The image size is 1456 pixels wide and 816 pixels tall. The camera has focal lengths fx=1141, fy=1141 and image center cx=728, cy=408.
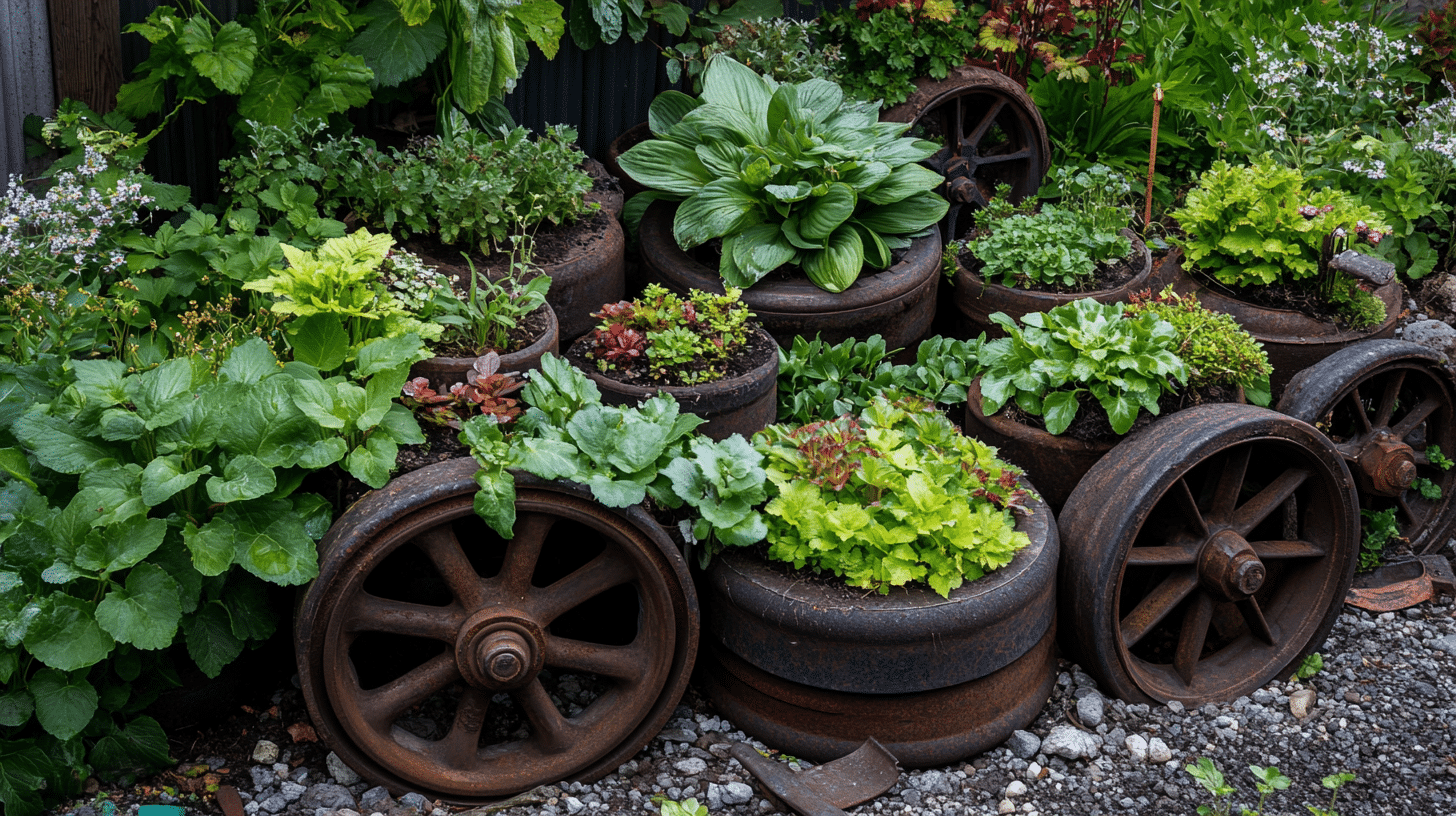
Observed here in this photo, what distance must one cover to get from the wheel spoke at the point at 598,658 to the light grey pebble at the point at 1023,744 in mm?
1032

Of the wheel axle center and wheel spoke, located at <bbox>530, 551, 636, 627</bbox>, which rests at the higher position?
the wheel axle center

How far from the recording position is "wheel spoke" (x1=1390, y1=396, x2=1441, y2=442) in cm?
390

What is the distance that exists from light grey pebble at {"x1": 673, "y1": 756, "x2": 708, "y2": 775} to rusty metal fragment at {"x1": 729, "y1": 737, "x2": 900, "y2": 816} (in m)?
0.09

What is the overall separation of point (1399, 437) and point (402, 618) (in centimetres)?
330

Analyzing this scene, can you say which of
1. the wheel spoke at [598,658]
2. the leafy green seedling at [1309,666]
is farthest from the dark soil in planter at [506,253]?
the leafy green seedling at [1309,666]

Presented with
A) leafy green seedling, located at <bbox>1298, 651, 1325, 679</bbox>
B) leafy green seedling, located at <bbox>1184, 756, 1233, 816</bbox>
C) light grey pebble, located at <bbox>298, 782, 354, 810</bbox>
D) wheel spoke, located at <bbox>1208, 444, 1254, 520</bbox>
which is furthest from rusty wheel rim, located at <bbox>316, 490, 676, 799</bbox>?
leafy green seedling, located at <bbox>1298, 651, 1325, 679</bbox>

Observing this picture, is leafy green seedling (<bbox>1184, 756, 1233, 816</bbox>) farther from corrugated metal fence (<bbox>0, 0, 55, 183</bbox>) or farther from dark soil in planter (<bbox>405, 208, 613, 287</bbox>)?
corrugated metal fence (<bbox>0, 0, 55, 183</bbox>)

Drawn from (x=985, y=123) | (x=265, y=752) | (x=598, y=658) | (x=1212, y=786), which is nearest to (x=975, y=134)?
(x=985, y=123)

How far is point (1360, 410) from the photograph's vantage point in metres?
3.79

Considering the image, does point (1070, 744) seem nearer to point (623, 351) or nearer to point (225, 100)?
point (623, 351)

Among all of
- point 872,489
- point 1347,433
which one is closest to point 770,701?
point 872,489

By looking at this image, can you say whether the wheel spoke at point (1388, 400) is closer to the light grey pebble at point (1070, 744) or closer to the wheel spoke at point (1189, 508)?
the wheel spoke at point (1189, 508)

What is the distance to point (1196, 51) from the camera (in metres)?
5.62

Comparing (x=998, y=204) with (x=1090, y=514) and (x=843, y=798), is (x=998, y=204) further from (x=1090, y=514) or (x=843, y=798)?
(x=843, y=798)
